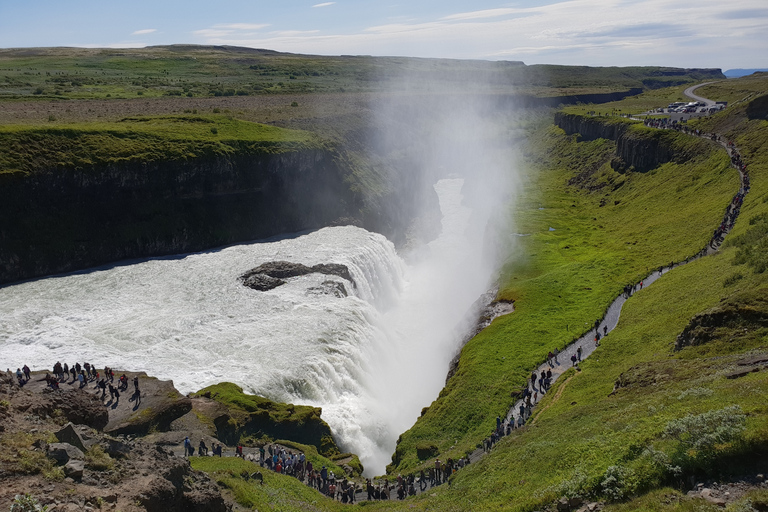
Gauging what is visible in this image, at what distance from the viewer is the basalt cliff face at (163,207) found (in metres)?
66.7

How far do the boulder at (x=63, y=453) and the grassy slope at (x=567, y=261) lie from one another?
24.4 metres

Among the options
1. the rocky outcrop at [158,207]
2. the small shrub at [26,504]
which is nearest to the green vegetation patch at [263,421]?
the small shrub at [26,504]

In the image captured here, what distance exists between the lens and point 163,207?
7931 cm

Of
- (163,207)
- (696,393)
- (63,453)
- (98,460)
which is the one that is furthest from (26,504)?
(163,207)

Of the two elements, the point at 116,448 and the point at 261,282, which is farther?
the point at 261,282

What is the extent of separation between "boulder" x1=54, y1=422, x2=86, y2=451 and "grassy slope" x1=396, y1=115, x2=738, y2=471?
23.8 meters

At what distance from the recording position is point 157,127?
88750 millimetres

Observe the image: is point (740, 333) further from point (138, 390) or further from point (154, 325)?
point (154, 325)

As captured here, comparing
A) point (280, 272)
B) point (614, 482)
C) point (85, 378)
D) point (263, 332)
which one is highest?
point (280, 272)

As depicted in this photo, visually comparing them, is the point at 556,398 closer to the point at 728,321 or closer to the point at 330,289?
the point at 728,321

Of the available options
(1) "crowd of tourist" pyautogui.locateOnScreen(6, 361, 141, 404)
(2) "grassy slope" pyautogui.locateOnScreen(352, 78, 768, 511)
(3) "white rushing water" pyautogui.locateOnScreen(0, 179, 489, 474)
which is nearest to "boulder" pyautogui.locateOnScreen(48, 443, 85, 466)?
(2) "grassy slope" pyautogui.locateOnScreen(352, 78, 768, 511)

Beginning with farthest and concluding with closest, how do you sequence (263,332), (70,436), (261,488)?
(263,332), (261,488), (70,436)

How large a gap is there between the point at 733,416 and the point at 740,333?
680 inches

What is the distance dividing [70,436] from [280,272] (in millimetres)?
47113
